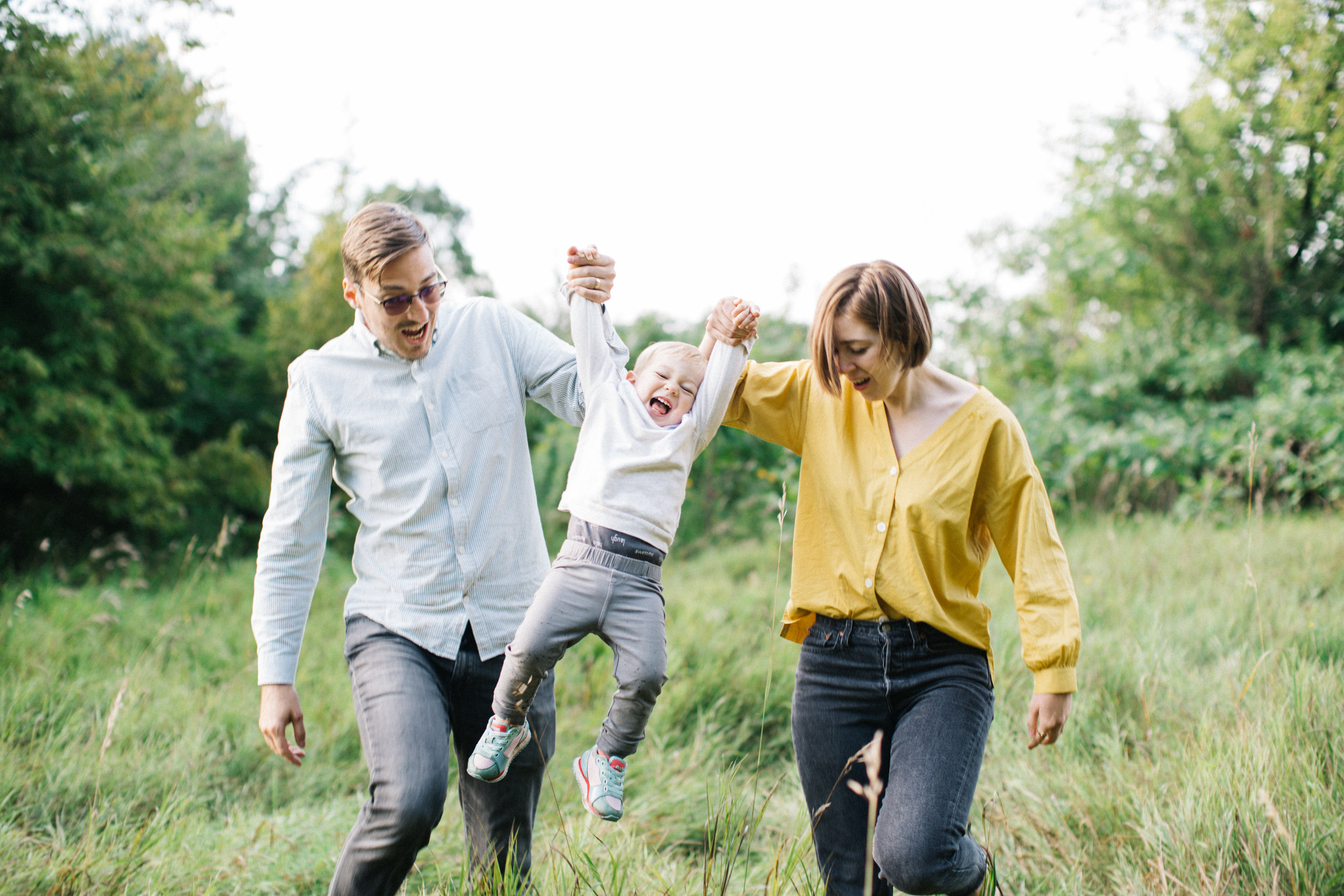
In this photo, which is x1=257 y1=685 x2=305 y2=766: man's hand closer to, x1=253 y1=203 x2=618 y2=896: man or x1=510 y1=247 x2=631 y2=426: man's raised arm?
x1=253 y1=203 x2=618 y2=896: man

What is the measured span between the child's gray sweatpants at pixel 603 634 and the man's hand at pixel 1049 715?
3.24 feet

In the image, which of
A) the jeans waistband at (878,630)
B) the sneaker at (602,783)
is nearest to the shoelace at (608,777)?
the sneaker at (602,783)

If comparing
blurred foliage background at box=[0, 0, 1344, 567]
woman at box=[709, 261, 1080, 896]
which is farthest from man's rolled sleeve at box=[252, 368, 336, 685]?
blurred foliage background at box=[0, 0, 1344, 567]

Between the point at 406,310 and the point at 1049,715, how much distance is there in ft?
6.64

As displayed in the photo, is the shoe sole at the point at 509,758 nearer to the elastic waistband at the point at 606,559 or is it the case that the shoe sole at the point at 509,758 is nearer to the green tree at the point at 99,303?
the elastic waistband at the point at 606,559

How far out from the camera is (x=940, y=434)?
7.72ft

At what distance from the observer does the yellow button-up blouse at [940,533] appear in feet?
7.45

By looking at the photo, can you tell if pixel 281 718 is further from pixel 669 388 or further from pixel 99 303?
pixel 99 303

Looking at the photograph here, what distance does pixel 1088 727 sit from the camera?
3561 millimetres

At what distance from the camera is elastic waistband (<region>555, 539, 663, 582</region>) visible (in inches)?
86.3

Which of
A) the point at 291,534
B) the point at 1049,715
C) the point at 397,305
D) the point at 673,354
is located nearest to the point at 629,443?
the point at 673,354

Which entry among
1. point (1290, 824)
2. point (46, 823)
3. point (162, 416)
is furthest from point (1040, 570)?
point (162, 416)

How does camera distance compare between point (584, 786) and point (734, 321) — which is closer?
point (584, 786)

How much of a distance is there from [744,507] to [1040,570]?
5272mm
